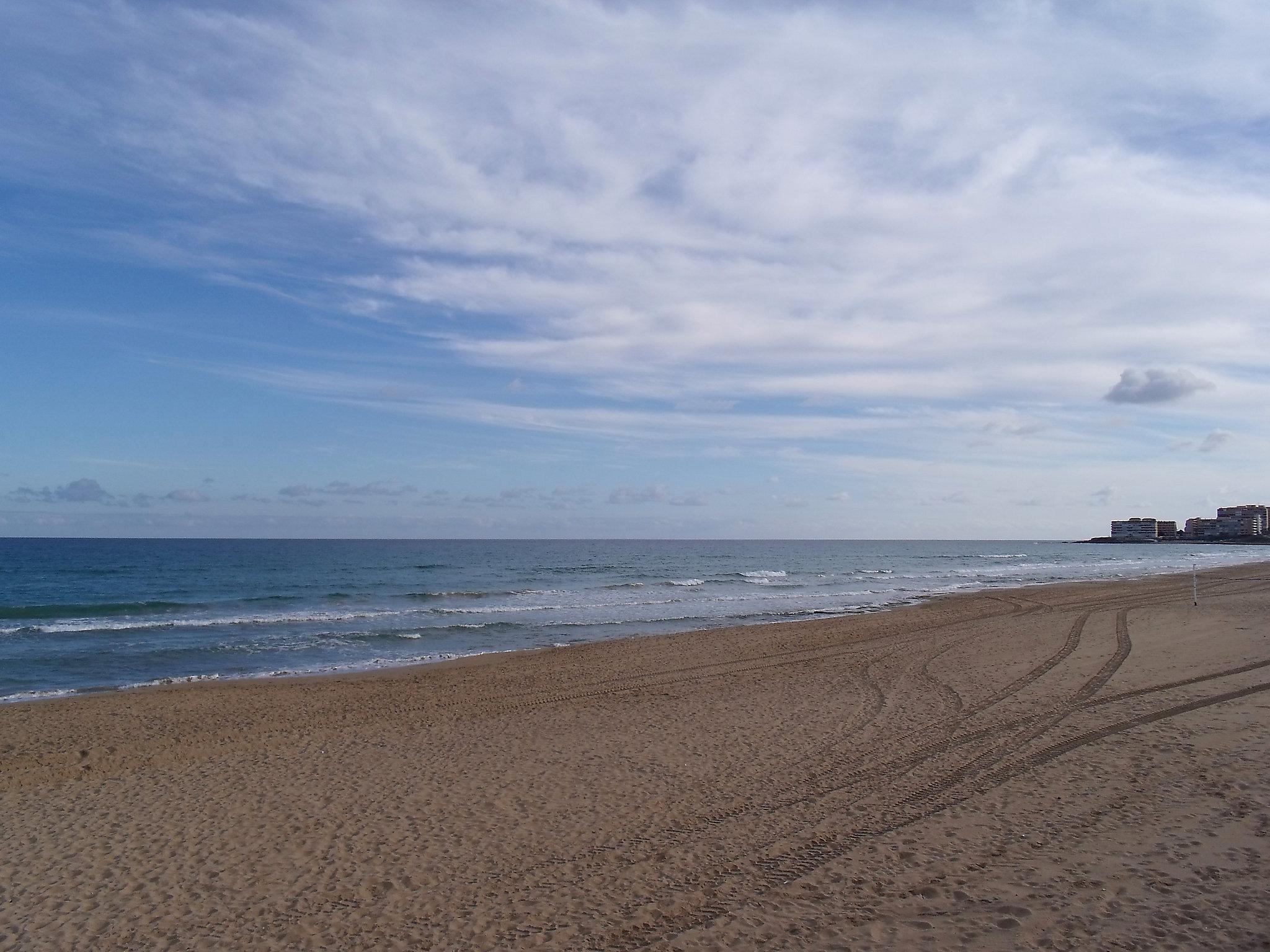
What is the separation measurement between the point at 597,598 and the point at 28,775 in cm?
2757

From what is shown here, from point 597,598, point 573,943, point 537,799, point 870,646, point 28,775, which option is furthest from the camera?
point 597,598

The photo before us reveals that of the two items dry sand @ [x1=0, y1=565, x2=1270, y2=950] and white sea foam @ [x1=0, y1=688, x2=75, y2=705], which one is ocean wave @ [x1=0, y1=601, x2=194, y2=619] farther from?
dry sand @ [x1=0, y1=565, x2=1270, y2=950]

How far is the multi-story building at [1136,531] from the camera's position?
16500 cm

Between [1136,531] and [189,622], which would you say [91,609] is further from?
[1136,531]

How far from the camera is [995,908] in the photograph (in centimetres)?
524

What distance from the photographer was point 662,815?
740 centimetres

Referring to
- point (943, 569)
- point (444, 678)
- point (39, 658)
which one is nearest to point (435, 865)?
point (444, 678)

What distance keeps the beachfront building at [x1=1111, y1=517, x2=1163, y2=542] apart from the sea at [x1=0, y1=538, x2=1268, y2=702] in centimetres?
10909

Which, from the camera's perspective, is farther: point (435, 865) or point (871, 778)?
point (871, 778)

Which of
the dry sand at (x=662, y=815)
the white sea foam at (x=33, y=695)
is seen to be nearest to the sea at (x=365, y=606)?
the white sea foam at (x=33, y=695)

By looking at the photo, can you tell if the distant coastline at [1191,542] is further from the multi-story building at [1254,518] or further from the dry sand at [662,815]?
the dry sand at [662,815]

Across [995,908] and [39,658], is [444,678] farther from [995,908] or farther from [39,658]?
[995,908]

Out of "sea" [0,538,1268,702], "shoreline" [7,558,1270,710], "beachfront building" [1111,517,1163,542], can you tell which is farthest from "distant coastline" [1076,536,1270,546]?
"shoreline" [7,558,1270,710]

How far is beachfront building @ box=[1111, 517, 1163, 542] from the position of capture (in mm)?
164875
